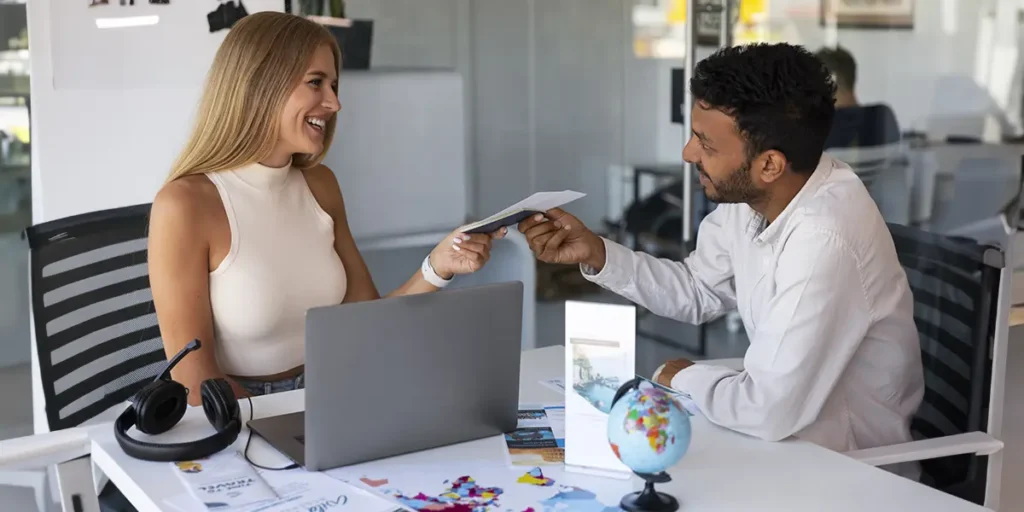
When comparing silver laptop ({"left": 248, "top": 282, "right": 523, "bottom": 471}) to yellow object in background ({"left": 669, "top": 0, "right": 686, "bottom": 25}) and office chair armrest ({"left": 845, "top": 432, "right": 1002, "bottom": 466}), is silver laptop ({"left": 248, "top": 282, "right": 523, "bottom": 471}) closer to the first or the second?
office chair armrest ({"left": 845, "top": 432, "right": 1002, "bottom": 466})

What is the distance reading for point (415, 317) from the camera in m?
1.48

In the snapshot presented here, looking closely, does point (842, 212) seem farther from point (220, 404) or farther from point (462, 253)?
point (220, 404)

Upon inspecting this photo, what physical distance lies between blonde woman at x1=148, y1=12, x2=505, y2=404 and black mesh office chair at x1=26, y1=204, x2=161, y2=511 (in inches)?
9.0

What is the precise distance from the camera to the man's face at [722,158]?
6.37 feet

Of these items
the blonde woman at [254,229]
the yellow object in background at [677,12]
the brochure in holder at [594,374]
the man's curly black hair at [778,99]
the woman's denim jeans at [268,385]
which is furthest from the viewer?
the yellow object in background at [677,12]

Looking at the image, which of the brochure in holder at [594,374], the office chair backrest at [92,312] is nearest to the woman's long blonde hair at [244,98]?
the office chair backrest at [92,312]

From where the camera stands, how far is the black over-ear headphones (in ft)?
5.02

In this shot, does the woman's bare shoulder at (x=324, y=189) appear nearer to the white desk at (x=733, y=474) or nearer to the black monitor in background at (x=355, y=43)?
the white desk at (x=733, y=474)

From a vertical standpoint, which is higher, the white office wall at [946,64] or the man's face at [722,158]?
the white office wall at [946,64]

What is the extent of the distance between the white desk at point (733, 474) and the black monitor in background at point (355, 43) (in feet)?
6.67

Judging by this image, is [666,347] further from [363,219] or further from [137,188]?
[137,188]

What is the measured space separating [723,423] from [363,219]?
1997 millimetres

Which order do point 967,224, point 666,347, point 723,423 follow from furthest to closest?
point 666,347
point 967,224
point 723,423

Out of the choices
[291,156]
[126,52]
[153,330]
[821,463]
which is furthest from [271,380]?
[126,52]
